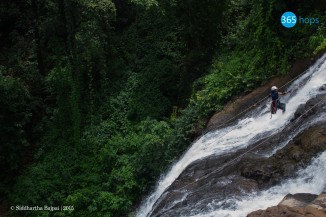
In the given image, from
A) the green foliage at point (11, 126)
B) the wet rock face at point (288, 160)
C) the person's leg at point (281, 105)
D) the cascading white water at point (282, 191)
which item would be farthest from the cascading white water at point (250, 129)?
the green foliage at point (11, 126)

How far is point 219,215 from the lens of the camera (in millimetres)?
8711

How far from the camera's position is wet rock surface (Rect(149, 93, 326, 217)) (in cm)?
895

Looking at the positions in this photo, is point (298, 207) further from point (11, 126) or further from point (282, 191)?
point (11, 126)

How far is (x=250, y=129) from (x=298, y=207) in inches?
176

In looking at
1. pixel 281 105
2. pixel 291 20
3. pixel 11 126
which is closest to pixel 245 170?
pixel 281 105

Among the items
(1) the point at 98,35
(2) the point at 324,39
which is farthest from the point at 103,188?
(2) the point at 324,39

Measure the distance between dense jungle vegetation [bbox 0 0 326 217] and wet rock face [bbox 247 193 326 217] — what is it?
18.5 feet

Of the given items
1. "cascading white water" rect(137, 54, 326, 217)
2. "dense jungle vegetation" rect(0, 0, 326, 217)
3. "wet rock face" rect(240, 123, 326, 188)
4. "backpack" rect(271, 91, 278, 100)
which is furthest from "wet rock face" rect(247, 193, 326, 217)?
"dense jungle vegetation" rect(0, 0, 326, 217)

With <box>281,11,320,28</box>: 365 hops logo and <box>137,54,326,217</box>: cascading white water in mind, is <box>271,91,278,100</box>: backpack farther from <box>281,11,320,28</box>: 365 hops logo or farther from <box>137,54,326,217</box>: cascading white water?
<box>281,11,320,28</box>: 365 hops logo

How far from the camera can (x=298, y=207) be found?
7297 mm

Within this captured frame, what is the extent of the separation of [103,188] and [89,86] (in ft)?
17.0

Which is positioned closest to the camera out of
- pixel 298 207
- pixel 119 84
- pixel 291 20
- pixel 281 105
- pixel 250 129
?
pixel 298 207

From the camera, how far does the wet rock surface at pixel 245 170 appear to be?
29.4 feet

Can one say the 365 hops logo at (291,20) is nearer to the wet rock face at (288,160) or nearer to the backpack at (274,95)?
the backpack at (274,95)
